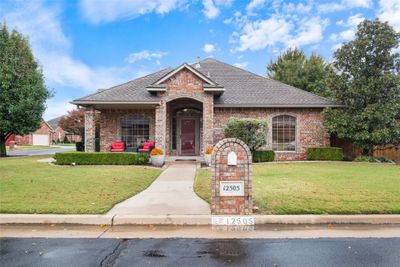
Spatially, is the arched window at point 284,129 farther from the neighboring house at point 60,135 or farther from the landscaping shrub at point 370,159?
the neighboring house at point 60,135

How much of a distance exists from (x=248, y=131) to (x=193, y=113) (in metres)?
4.61

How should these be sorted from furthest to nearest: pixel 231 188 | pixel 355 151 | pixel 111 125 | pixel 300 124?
pixel 355 151 → pixel 111 125 → pixel 300 124 → pixel 231 188

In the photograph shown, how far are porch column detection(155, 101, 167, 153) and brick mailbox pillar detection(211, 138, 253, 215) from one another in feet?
34.8

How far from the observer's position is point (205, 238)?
5.18 meters

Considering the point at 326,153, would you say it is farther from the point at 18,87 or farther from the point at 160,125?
the point at 18,87

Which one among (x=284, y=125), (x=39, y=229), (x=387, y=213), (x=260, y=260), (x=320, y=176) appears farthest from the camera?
(x=284, y=125)

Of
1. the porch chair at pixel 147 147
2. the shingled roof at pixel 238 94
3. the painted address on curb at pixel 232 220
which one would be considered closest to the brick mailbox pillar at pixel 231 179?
the painted address on curb at pixel 232 220

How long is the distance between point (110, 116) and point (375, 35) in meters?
16.2

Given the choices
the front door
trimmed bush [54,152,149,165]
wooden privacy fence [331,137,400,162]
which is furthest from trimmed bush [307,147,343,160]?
trimmed bush [54,152,149,165]

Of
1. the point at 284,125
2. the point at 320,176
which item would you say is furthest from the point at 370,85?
the point at 320,176

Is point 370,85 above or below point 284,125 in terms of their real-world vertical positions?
above

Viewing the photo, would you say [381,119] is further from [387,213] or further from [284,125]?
[387,213]

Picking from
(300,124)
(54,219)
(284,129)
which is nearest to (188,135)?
(284,129)

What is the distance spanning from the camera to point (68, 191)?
8.30 metres
